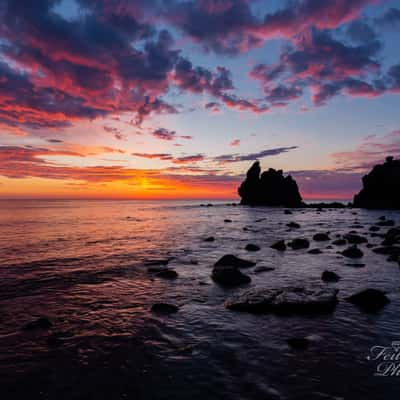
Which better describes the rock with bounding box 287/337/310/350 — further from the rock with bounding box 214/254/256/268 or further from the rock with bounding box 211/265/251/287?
the rock with bounding box 214/254/256/268

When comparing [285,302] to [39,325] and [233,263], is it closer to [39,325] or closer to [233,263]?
[233,263]

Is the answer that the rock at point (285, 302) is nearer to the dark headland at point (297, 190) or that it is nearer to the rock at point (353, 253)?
the rock at point (353, 253)

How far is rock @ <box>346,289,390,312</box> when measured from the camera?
10219 millimetres

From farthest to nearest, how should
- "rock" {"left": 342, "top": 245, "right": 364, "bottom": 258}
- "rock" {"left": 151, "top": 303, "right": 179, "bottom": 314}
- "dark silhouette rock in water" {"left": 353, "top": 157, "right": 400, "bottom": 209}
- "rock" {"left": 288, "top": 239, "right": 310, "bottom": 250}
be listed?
1. "dark silhouette rock in water" {"left": 353, "top": 157, "right": 400, "bottom": 209}
2. "rock" {"left": 288, "top": 239, "right": 310, "bottom": 250}
3. "rock" {"left": 342, "top": 245, "right": 364, "bottom": 258}
4. "rock" {"left": 151, "top": 303, "right": 179, "bottom": 314}

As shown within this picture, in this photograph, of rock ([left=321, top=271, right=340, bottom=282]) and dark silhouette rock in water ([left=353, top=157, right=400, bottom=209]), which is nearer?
rock ([left=321, top=271, right=340, bottom=282])

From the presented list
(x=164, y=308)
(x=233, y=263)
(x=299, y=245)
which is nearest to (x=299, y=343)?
(x=164, y=308)

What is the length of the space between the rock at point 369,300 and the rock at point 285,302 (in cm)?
83

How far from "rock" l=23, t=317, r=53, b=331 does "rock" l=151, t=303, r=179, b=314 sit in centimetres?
359

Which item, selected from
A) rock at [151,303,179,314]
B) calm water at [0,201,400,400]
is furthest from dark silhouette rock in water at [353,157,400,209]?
rock at [151,303,179,314]

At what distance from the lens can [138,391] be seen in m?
5.67

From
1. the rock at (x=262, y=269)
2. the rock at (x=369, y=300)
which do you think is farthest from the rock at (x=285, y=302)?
the rock at (x=262, y=269)

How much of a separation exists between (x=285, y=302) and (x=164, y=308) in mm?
4641

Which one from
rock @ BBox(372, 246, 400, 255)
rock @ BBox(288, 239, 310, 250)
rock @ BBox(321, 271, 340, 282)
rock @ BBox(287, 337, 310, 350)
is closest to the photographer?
rock @ BBox(287, 337, 310, 350)

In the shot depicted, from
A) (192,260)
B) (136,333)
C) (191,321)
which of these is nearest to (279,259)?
(192,260)
